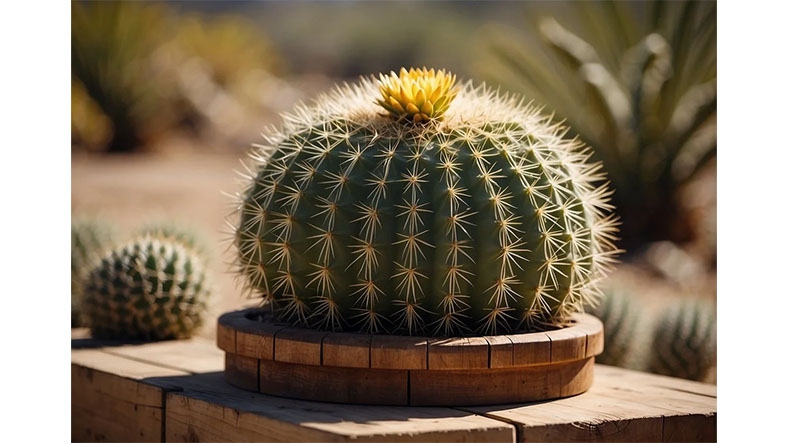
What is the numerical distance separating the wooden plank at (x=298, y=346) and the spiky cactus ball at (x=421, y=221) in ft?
0.28

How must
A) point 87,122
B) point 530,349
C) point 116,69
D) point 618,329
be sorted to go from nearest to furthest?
point 530,349
point 618,329
point 87,122
point 116,69

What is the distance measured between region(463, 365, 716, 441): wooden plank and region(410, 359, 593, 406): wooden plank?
0.04 meters

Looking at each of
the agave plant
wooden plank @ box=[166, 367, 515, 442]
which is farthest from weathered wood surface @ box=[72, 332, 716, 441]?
the agave plant

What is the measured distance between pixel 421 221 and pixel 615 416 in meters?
0.76

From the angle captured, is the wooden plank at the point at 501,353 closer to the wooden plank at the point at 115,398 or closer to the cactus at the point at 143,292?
the wooden plank at the point at 115,398

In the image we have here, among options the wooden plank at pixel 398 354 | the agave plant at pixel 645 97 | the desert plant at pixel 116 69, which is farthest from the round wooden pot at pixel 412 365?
the desert plant at pixel 116 69

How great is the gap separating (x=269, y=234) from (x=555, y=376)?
923 millimetres

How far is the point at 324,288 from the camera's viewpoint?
8.34 feet

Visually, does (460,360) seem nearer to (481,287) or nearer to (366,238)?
(481,287)

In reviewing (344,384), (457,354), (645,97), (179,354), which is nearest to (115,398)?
(179,354)

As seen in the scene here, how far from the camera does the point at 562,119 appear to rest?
286 inches

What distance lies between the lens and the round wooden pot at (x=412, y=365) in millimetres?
2428

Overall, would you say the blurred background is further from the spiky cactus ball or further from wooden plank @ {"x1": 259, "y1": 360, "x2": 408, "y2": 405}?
wooden plank @ {"x1": 259, "y1": 360, "x2": 408, "y2": 405}

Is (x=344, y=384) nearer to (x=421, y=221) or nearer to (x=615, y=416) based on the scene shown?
(x=421, y=221)
